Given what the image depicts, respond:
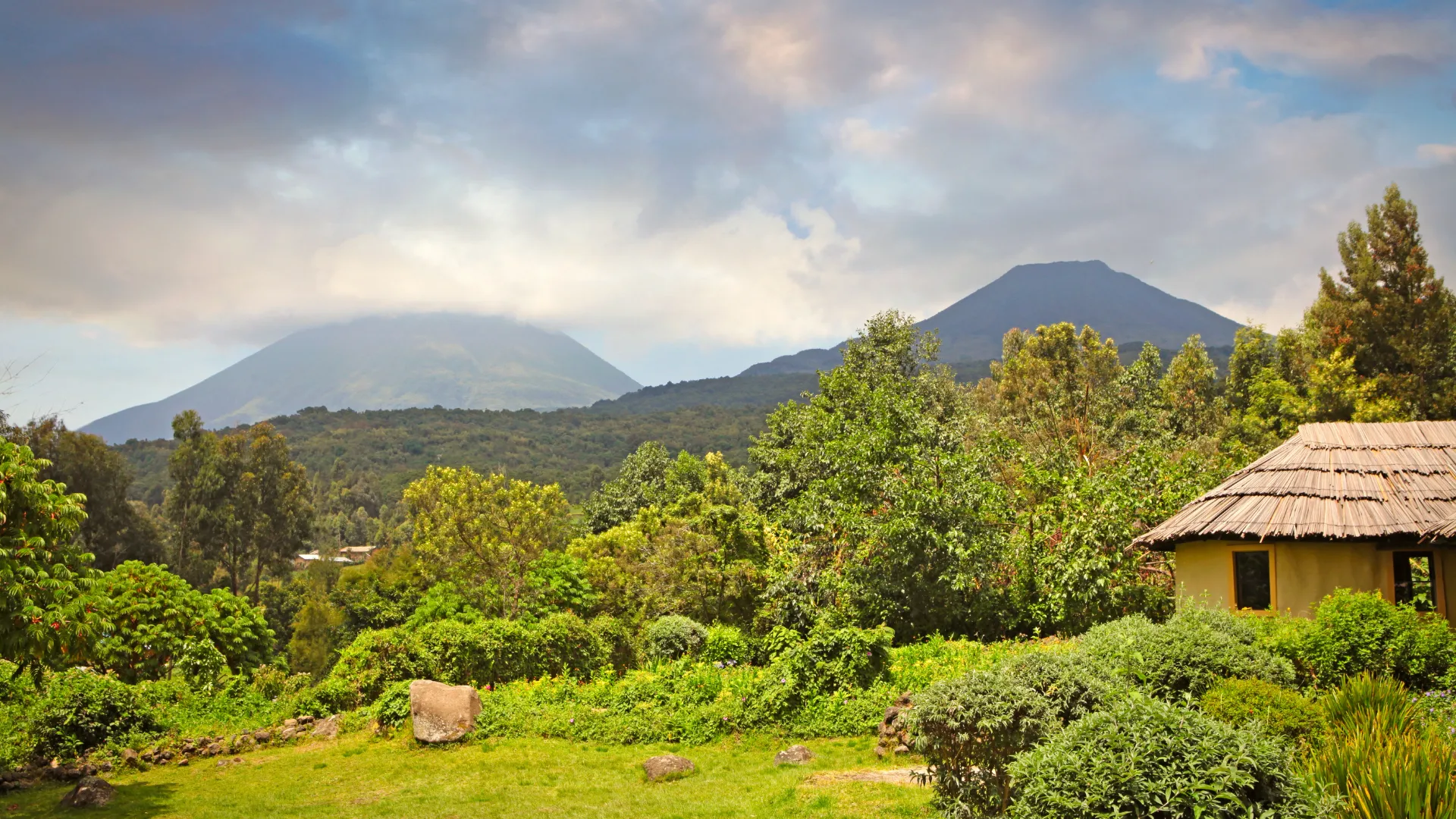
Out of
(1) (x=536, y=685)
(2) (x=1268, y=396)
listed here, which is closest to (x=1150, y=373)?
(2) (x=1268, y=396)

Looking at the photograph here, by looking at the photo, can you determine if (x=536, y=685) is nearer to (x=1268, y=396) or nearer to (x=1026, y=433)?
(x=1026, y=433)

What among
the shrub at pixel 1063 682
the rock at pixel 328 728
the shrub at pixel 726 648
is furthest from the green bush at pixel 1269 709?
the rock at pixel 328 728

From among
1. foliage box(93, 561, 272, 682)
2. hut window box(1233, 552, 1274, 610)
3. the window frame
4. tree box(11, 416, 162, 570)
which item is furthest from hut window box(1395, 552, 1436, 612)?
tree box(11, 416, 162, 570)

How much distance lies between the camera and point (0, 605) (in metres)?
7.49

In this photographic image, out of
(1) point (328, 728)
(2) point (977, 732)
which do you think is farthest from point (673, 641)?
(2) point (977, 732)

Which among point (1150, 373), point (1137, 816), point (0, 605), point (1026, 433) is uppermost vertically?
point (1150, 373)

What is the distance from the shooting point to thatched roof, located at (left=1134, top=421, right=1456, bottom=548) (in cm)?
1341

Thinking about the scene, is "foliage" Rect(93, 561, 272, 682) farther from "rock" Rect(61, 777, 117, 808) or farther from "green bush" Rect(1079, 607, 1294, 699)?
"green bush" Rect(1079, 607, 1294, 699)

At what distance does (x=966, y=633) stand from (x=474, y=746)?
910cm

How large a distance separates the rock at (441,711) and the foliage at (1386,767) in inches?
385

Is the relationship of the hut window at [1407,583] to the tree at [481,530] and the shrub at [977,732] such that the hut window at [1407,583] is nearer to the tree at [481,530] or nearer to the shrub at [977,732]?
the shrub at [977,732]

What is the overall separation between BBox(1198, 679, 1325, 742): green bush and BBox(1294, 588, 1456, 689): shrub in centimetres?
343

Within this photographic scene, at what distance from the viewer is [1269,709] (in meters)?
6.71

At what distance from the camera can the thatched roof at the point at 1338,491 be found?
13.4 meters
